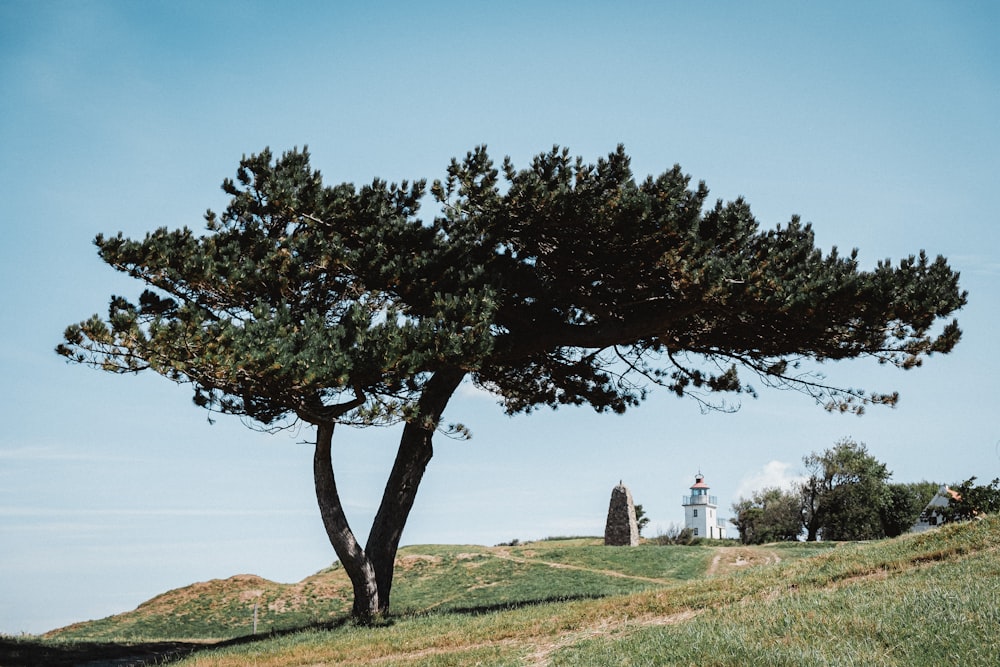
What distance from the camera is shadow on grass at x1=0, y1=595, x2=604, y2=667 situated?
13.5 metres

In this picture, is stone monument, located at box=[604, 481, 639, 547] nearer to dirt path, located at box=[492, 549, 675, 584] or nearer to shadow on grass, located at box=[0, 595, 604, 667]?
dirt path, located at box=[492, 549, 675, 584]

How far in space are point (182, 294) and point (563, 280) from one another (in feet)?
24.1

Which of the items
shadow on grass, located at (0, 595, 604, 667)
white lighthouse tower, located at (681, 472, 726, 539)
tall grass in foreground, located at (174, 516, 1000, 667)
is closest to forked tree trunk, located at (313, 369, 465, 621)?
shadow on grass, located at (0, 595, 604, 667)

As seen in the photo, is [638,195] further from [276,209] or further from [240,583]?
[240,583]

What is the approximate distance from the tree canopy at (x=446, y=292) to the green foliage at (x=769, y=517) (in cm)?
3211

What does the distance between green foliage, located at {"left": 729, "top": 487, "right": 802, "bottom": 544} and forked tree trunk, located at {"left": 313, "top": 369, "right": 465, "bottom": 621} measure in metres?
34.6

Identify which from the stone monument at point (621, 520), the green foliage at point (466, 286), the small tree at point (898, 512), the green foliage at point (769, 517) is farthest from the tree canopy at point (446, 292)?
the green foliage at point (769, 517)

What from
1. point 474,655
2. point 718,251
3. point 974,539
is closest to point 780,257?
point 718,251

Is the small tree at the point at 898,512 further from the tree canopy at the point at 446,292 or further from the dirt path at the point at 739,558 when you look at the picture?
the tree canopy at the point at 446,292

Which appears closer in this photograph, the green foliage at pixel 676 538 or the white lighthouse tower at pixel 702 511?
the green foliage at pixel 676 538

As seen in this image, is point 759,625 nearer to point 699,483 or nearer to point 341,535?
point 341,535

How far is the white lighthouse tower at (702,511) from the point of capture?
6525 cm

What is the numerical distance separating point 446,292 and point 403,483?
395 cm

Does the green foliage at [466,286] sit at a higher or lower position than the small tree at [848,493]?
higher
